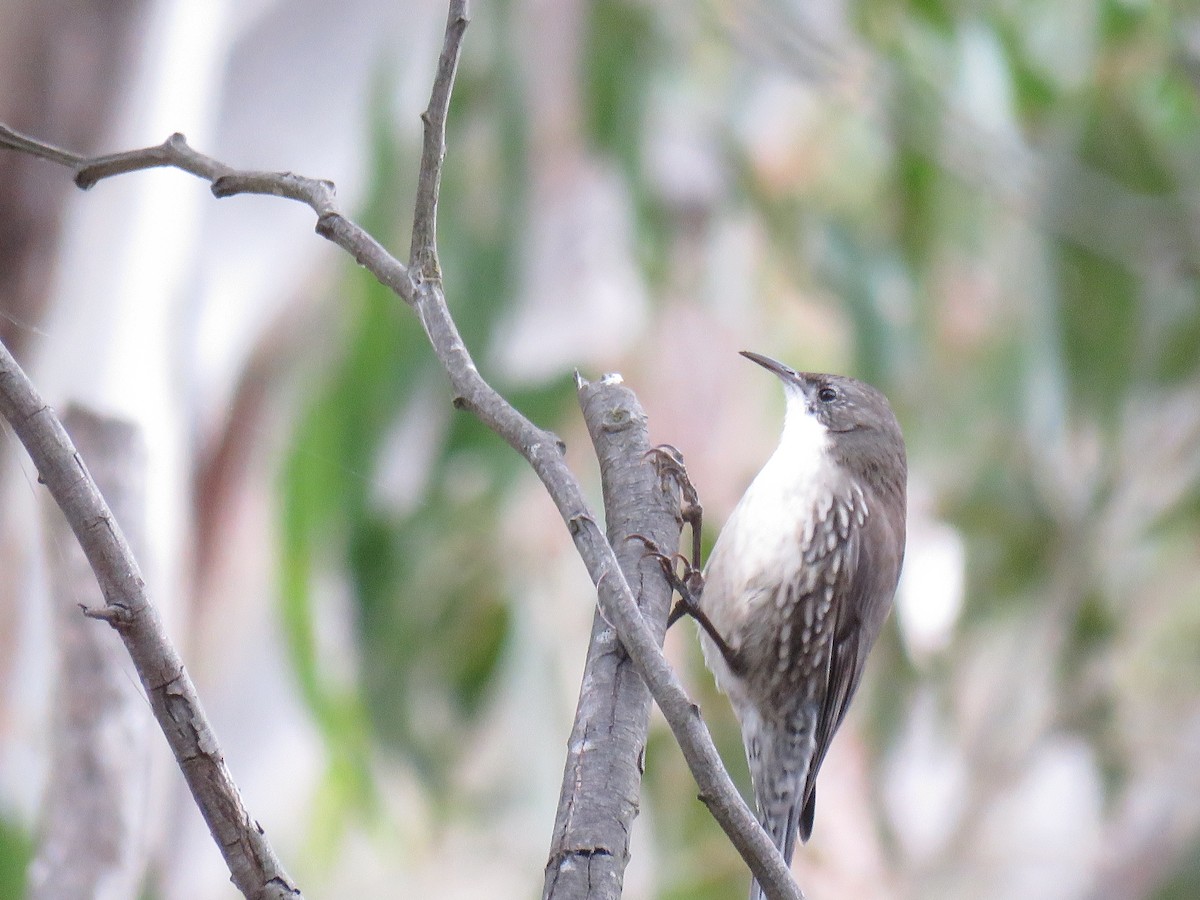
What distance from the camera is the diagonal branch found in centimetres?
91

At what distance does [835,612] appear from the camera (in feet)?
6.72

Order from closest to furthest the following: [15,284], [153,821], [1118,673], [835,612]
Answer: [153,821] < [835,612] < [15,284] < [1118,673]

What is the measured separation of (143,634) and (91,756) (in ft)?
3.02

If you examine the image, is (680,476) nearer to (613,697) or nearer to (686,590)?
(686,590)

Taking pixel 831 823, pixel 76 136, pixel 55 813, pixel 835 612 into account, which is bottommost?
pixel 55 813

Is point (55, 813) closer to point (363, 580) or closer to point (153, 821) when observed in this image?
point (153, 821)

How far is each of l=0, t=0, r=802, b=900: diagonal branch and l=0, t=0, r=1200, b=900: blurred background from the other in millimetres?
1386

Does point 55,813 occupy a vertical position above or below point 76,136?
below

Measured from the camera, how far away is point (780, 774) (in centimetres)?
205

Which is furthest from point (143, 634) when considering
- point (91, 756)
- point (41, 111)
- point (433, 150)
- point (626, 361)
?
point (626, 361)

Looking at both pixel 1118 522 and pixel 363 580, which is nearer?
pixel 363 580

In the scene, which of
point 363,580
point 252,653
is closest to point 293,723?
point 252,653

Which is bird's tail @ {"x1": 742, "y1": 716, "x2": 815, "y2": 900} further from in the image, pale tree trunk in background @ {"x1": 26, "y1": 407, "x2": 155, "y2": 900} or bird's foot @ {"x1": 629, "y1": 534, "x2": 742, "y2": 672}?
pale tree trunk in background @ {"x1": 26, "y1": 407, "x2": 155, "y2": 900}

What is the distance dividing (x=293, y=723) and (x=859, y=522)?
6.27 ft
